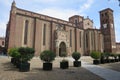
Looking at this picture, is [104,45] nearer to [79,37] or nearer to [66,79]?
[79,37]

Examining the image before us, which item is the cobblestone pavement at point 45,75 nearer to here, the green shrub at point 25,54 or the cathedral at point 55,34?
the green shrub at point 25,54

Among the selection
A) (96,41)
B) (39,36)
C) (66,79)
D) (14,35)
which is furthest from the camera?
(96,41)

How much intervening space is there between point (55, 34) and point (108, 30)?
998 inches

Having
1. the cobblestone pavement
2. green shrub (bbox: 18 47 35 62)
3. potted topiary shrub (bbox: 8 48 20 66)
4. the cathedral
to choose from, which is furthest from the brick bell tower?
green shrub (bbox: 18 47 35 62)

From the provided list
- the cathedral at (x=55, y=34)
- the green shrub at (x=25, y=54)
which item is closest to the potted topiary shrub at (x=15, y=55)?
the green shrub at (x=25, y=54)

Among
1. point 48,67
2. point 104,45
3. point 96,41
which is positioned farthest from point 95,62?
point 104,45

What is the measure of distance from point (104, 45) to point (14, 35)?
36274mm

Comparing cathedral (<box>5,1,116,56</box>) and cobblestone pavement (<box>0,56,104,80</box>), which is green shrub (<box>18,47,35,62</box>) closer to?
cobblestone pavement (<box>0,56,104,80</box>)

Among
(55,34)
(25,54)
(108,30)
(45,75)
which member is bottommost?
(45,75)

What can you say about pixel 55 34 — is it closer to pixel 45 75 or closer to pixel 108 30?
pixel 108 30

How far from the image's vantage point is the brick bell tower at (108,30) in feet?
163

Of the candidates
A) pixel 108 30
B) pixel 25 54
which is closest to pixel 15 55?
pixel 25 54

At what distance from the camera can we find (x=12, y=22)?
96.0ft

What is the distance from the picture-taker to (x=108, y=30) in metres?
50.7
